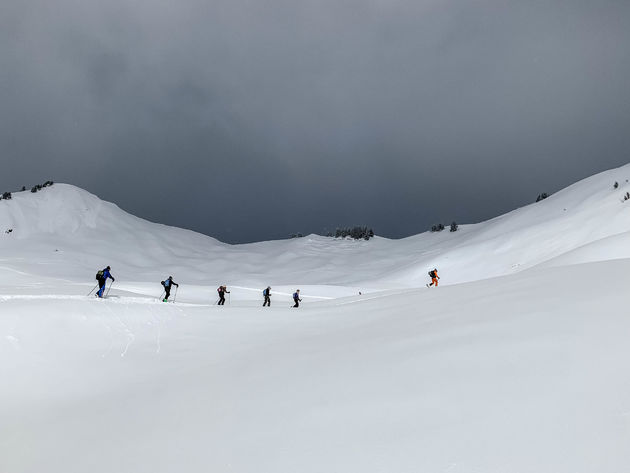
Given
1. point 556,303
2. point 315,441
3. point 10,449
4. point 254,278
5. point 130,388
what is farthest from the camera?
point 254,278

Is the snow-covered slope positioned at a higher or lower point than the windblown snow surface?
higher

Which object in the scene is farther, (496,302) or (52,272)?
(52,272)

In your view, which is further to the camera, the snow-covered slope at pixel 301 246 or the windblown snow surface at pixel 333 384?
the snow-covered slope at pixel 301 246

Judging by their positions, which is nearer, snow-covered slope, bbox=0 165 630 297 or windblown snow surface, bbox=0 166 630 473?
windblown snow surface, bbox=0 166 630 473

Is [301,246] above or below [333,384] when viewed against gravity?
above

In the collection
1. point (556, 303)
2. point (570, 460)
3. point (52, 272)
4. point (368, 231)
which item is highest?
point (368, 231)

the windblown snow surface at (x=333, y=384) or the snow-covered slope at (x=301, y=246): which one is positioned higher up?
the snow-covered slope at (x=301, y=246)

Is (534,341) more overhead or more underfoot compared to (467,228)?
more underfoot

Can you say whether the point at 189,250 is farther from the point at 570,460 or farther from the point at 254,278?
the point at 570,460

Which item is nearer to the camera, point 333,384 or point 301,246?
point 333,384

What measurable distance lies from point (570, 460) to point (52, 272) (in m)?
30.9

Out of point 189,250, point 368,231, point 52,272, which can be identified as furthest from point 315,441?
point 368,231

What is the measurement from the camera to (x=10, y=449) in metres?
4.85

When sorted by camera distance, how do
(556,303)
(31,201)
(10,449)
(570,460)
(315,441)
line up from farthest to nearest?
(31,201) < (556,303) < (10,449) < (315,441) < (570,460)
